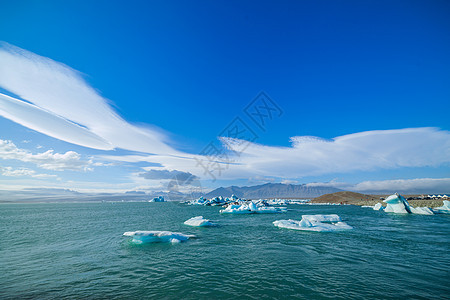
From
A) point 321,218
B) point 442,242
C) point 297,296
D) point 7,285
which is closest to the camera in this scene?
point 297,296

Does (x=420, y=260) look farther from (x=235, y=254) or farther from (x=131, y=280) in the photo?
(x=131, y=280)

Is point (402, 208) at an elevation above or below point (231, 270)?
above

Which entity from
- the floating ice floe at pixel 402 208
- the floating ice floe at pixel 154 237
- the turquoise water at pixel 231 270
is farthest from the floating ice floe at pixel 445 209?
the floating ice floe at pixel 154 237

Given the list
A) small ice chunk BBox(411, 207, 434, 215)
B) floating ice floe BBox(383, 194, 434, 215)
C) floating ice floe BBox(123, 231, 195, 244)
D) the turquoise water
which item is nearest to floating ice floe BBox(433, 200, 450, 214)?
floating ice floe BBox(383, 194, 434, 215)

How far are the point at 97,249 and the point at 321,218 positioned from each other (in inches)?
1390

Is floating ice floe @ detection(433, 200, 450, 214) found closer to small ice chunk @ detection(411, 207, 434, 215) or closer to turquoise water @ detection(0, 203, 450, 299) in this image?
small ice chunk @ detection(411, 207, 434, 215)

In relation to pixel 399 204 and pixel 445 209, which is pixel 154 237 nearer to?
pixel 399 204

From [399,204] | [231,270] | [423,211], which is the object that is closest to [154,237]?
[231,270]

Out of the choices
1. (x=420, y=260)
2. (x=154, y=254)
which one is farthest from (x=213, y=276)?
(x=420, y=260)

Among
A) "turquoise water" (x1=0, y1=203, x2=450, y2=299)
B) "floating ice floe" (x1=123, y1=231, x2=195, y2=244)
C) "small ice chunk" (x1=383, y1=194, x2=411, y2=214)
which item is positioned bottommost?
"turquoise water" (x1=0, y1=203, x2=450, y2=299)

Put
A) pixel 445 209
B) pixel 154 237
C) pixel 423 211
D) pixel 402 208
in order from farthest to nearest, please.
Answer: pixel 445 209 → pixel 402 208 → pixel 423 211 → pixel 154 237

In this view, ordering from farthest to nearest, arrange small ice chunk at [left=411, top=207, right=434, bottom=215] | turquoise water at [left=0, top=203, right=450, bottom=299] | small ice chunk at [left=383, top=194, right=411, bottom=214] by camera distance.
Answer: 1. small ice chunk at [left=383, top=194, right=411, bottom=214]
2. small ice chunk at [left=411, top=207, right=434, bottom=215]
3. turquoise water at [left=0, top=203, right=450, bottom=299]

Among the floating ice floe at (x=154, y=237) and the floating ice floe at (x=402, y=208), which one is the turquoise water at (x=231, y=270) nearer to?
the floating ice floe at (x=154, y=237)

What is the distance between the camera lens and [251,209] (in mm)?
64750
